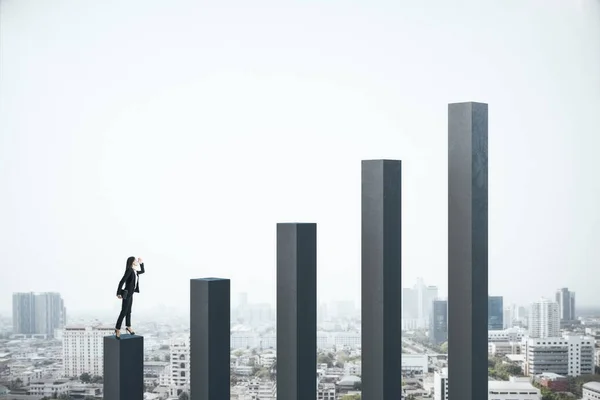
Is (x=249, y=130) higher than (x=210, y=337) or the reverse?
higher

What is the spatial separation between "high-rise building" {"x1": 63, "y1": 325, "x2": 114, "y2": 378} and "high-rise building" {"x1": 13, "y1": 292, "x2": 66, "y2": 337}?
0.38 feet

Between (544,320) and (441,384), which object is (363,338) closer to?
(441,384)

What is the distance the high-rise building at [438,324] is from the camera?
3.86m

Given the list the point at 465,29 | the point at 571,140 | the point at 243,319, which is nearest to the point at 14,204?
the point at 243,319

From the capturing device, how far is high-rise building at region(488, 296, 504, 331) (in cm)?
406

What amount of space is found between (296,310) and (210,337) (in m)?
0.26

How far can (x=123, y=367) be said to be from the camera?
2.29 metres

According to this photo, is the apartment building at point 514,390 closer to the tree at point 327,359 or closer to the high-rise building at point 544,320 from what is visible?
the high-rise building at point 544,320

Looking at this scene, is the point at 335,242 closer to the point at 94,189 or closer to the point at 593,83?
the point at 94,189

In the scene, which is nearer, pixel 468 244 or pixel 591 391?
pixel 468 244

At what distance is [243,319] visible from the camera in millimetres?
4219

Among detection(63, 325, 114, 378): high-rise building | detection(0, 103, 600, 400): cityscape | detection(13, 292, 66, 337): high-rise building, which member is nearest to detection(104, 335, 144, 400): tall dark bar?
detection(0, 103, 600, 400): cityscape

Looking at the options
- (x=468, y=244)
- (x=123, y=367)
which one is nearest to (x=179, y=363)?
(x=123, y=367)

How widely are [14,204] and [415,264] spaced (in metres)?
2.11
